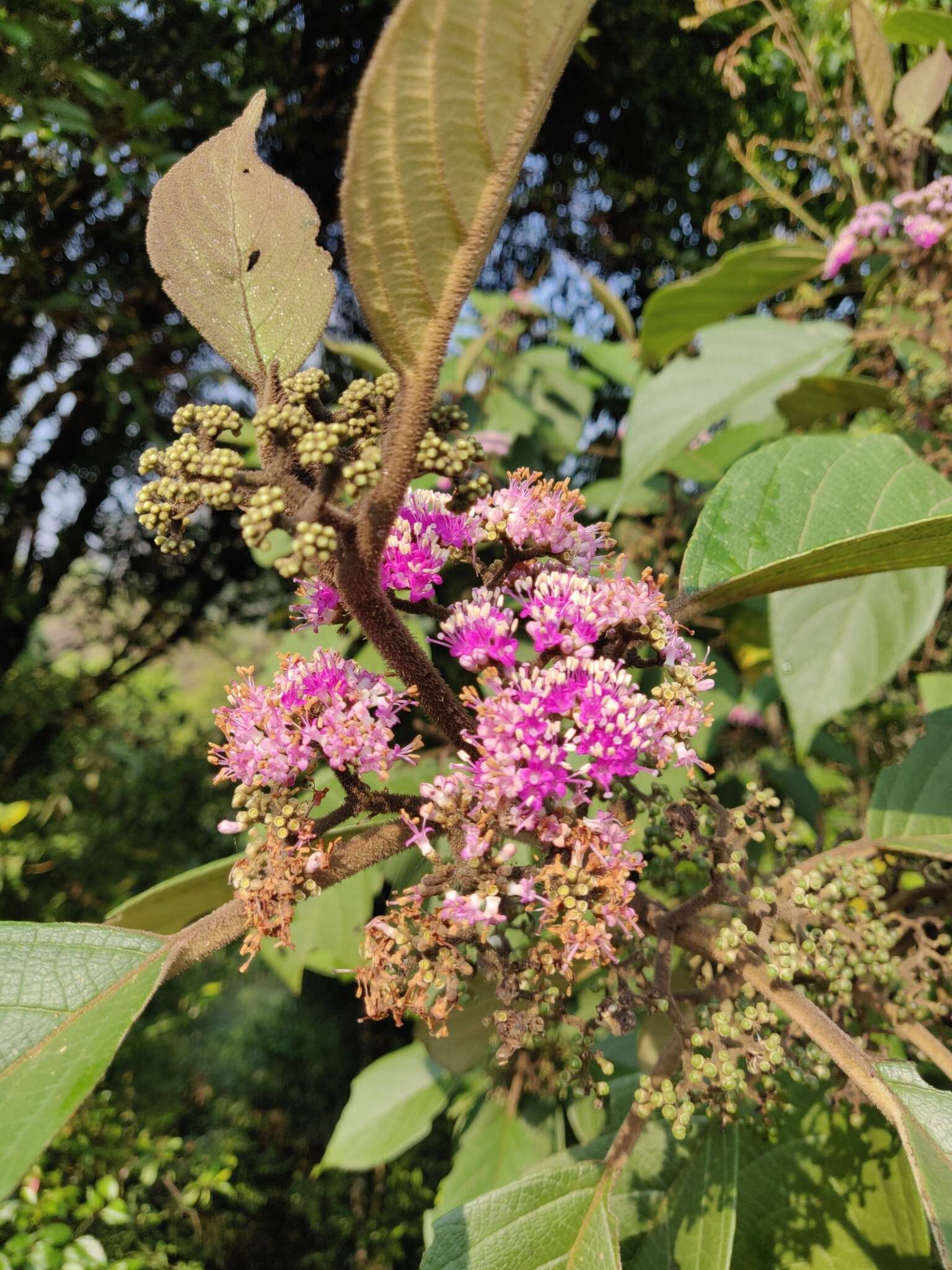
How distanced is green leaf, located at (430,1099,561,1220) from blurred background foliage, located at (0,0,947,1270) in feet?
2.97

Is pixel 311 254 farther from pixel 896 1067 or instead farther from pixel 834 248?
pixel 834 248

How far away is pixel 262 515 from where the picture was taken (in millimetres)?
603

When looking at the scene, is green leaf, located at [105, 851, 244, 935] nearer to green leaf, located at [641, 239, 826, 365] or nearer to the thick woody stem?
the thick woody stem

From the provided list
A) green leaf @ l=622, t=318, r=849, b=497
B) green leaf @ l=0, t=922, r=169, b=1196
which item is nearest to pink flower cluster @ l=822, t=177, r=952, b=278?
green leaf @ l=622, t=318, r=849, b=497

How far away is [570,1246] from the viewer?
3.21 ft

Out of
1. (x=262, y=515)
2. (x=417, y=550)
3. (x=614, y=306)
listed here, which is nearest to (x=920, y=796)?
(x=417, y=550)

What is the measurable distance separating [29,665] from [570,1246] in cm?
443

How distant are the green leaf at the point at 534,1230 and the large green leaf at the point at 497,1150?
3.24ft

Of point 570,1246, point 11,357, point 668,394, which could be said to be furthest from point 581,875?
point 11,357

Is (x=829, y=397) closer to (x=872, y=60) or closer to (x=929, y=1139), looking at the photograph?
(x=872, y=60)

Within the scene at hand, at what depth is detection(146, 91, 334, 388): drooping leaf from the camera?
70cm

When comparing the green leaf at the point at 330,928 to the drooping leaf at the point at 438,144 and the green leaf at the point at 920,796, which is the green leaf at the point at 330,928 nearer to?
the green leaf at the point at 920,796

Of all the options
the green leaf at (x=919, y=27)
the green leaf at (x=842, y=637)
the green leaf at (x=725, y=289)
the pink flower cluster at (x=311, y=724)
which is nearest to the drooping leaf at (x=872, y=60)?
the green leaf at (x=919, y=27)

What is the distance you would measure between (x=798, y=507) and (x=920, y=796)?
0.54 m
